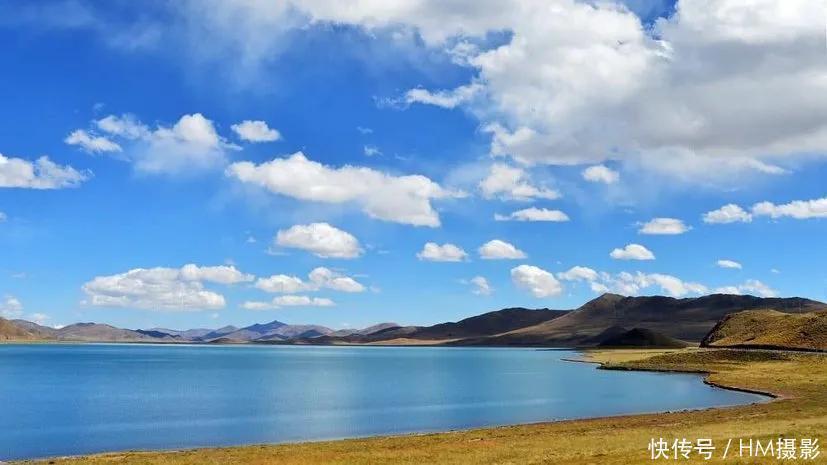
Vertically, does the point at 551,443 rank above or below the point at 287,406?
above

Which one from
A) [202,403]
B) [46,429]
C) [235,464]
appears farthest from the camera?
[202,403]

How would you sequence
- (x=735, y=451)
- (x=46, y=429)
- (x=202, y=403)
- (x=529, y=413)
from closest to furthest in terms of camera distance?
(x=735, y=451), (x=46, y=429), (x=529, y=413), (x=202, y=403)

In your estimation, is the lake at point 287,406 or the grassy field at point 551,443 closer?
the grassy field at point 551,443

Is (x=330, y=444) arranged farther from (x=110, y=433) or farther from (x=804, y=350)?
(x=804, y=350)

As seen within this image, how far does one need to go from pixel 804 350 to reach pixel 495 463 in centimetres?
15078

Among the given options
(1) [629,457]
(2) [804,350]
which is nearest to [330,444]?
(1) [629,457]

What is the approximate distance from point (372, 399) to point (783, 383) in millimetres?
51921

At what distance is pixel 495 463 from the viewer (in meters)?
34.7

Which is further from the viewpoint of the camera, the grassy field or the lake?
the lake

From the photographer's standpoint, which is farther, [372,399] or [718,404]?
[372,399]

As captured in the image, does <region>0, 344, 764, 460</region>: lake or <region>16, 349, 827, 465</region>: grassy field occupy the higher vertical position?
<region>16, 349, 827, 465</region>: grassy field

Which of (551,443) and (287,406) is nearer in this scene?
(551,443)

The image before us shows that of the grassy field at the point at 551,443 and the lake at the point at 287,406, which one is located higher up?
the grassy field at the point at 551,443

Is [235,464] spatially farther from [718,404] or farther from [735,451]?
[718,404]
